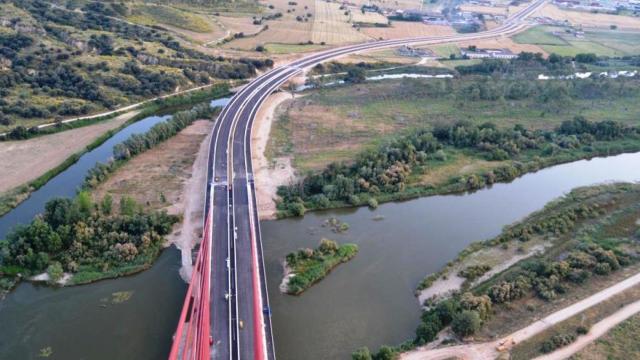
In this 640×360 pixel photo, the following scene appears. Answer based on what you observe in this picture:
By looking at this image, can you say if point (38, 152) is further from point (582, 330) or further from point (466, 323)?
point (582, 330)

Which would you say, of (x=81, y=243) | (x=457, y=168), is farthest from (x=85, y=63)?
(x=457, y=168)

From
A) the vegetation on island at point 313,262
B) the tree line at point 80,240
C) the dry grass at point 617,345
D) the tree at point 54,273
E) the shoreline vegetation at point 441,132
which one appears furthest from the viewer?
the shoreline vegetation at point 441,132

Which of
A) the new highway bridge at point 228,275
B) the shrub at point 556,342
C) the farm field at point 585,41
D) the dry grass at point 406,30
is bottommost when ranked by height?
the shrub at point 556,342

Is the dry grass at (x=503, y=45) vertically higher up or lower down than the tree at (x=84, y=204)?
higher up

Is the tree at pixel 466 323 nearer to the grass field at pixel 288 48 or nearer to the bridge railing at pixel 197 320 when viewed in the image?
the bridge railing at pixel 197 320

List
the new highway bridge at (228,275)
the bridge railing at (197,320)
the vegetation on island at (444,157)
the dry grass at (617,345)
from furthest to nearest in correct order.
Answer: the vegetation on island at (444,157), the dry grass at (617,345), the new highway bridge at (228,275), the bridge railing at (197,320)

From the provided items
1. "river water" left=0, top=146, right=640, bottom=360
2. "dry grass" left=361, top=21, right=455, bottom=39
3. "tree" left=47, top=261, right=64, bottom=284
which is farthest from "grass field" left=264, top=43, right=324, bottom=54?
"tree" left=47, top=261, right=64, bottom=284

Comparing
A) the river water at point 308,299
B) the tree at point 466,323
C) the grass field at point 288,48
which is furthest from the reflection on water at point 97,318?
the grass field at point 288,48
